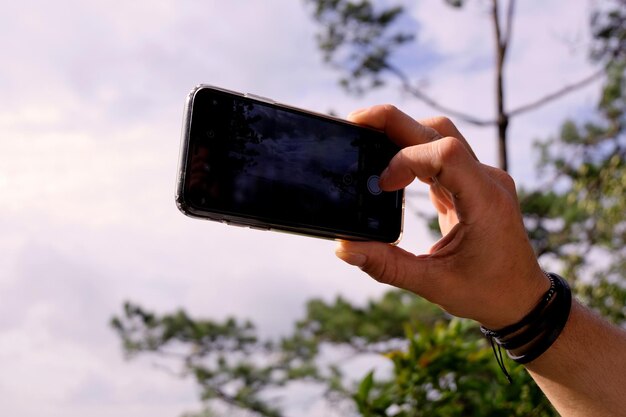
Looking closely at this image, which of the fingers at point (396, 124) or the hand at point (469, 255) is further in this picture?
the fingers at point (396, 124)

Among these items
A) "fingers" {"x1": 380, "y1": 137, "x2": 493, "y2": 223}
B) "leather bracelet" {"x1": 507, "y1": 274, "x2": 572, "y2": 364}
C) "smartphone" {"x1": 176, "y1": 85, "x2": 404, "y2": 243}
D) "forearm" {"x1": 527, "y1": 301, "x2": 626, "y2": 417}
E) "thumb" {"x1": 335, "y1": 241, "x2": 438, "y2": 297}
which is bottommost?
"forearm" {"x1": 527, "y1": 301, "x2": 626, "y2": 417}

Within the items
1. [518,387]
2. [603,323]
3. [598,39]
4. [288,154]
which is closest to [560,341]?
[603,323]

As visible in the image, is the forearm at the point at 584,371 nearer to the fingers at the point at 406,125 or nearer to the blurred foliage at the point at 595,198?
the fingers at the point at 406,125

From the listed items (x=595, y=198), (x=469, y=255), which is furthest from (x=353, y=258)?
(x=595, y=198)

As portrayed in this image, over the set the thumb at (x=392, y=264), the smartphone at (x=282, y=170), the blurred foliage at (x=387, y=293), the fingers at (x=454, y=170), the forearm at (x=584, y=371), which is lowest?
the forearm at (x=584, y=371)

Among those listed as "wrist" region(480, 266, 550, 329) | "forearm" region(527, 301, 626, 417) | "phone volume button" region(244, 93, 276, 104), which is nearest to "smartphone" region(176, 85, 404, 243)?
"phone volume button" region(244, 93, 276, 104)

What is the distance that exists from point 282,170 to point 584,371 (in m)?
0.80

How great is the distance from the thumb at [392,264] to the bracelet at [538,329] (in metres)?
0.22

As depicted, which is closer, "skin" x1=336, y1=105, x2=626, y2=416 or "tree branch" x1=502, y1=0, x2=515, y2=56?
"skin" x1=336, y1=105, x2=626, y2=416

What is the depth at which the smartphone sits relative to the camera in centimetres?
172

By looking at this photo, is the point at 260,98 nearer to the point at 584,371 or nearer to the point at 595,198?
the point at 584,371

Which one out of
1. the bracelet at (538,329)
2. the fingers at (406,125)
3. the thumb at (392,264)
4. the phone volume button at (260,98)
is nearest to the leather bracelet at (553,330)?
the bracelet at (538,329)

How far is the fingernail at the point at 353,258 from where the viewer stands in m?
1.64

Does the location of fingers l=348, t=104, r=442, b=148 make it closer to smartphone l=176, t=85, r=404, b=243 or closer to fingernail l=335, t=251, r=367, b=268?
smartphone l=176, t=85, r=404, b=243
